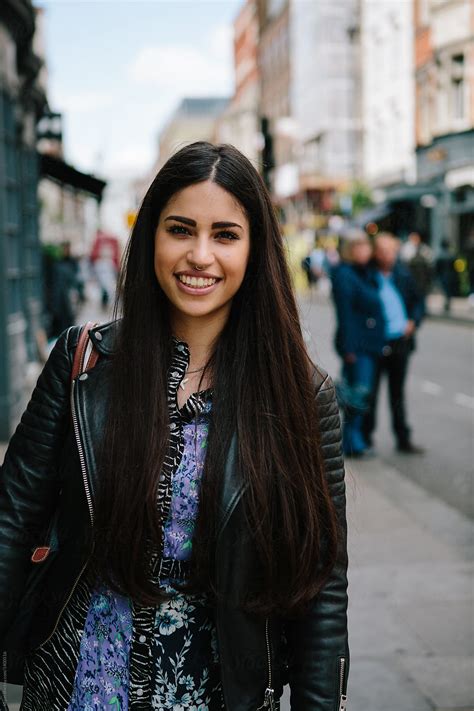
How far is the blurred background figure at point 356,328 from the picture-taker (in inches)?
335

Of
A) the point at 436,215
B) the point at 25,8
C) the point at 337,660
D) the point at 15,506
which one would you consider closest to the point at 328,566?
the point at 337,660

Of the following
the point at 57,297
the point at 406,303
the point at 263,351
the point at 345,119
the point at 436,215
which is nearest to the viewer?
the point at 263,351

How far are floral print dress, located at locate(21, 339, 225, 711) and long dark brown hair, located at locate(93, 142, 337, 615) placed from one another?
4cm

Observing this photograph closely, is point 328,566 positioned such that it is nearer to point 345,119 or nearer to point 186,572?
point 186,572

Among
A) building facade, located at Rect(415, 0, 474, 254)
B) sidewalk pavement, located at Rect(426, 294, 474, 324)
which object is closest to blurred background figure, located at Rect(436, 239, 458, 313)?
sidewalk pavement, located at Rect(426, 294, 474, 324)

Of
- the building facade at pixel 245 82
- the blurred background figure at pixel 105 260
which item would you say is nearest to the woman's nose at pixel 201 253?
the blurred background figure at pixel 105 260

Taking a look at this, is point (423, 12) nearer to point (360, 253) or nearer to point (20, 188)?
point (20, 188)

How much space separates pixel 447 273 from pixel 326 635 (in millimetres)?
24817

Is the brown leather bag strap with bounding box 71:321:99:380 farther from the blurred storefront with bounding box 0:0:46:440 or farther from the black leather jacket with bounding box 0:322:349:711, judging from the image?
the blurred storefront with bounding box 0:0:46:440

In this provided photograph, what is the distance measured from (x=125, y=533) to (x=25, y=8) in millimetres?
9527

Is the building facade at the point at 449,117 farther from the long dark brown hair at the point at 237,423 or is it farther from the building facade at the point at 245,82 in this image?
the building facade at the point at 245,82

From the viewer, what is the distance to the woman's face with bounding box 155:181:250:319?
1.99 meters

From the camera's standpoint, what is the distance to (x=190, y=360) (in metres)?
2.11

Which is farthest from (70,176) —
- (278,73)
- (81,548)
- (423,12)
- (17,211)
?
(278,73)
